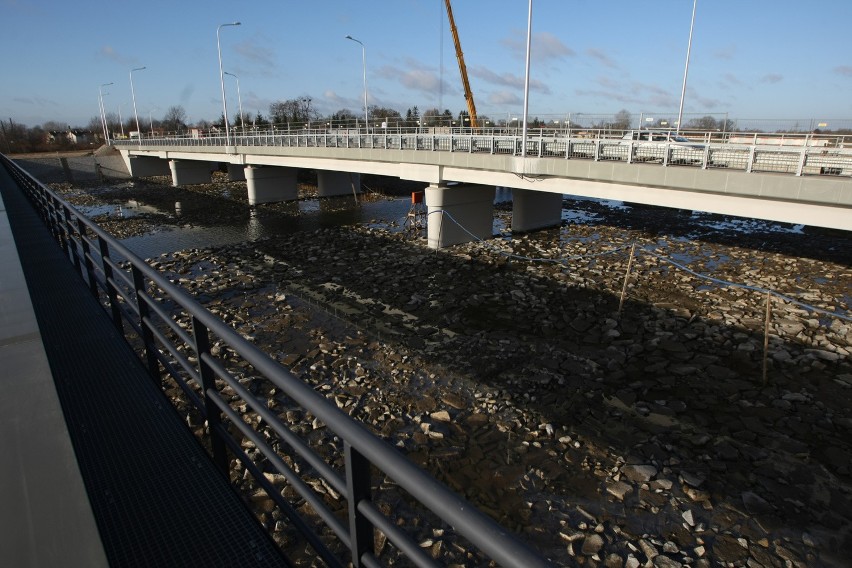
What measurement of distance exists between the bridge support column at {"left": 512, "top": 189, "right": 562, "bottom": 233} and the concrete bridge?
0.17 feet

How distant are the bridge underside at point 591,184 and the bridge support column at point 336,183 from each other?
585 cm

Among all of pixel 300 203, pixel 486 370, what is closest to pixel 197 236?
pixel 300 203

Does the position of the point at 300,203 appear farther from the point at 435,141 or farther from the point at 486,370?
A: the point at 486,370

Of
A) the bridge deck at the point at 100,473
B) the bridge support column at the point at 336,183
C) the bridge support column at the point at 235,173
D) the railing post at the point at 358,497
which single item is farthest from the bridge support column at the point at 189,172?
the railing post at the point at 358,497

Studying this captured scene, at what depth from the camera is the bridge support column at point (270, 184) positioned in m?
34.4

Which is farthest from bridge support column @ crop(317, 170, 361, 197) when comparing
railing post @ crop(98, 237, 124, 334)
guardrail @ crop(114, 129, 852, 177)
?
railing post @ crop(98, 237, 124, 334)

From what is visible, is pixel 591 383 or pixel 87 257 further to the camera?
pixel 591 383

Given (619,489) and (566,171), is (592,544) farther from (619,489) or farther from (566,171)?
(566,171)

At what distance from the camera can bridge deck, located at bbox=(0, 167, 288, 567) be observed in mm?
1873

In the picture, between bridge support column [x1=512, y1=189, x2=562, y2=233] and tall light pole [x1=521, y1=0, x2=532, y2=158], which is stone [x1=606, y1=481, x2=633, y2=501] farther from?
bridge support column [x1=512, y1=189, x2=562, y2=233]

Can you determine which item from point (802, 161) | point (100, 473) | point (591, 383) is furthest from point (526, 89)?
point (100, 473)

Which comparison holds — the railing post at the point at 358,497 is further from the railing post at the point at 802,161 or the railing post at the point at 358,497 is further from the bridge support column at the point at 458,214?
the bridge support column at the point at 458,214

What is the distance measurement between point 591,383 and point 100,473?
8524mm

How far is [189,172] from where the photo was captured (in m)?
47.4
